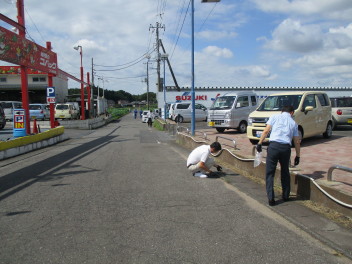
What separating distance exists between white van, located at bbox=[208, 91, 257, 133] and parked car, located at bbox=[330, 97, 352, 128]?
4.00 m

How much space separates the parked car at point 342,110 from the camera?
586 inches

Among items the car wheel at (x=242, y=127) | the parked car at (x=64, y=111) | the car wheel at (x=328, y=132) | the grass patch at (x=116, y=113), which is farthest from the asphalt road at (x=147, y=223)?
the grass patch at (x=116, y=113)

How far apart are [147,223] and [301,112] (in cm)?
723

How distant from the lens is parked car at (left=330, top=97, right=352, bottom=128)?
48.8 feet

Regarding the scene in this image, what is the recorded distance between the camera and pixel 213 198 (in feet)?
18.0

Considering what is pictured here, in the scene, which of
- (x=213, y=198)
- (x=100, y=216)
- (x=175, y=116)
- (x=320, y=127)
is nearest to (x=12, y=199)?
(x=100, y=216)

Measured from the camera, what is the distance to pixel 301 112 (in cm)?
970

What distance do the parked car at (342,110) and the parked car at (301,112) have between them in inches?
181

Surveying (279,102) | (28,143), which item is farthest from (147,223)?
(28,143)

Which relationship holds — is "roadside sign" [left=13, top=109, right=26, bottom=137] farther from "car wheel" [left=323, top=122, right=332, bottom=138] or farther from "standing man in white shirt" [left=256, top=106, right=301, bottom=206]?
"car wheel" [left=323, top=122, right=332, bottom=138]

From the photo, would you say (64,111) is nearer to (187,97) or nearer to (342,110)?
(187,97)

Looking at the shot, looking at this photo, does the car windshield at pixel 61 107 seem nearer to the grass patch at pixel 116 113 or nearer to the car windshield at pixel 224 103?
the grass patch at pixel 116 113

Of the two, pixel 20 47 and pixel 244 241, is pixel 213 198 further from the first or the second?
pixel 20 47

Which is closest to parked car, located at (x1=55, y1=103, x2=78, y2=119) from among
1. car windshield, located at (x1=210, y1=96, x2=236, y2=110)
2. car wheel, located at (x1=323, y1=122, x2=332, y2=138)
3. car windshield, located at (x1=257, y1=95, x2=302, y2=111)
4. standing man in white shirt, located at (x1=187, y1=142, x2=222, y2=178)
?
car windshield, located at (x1=210, y1=96, x2=236, y2=110)
